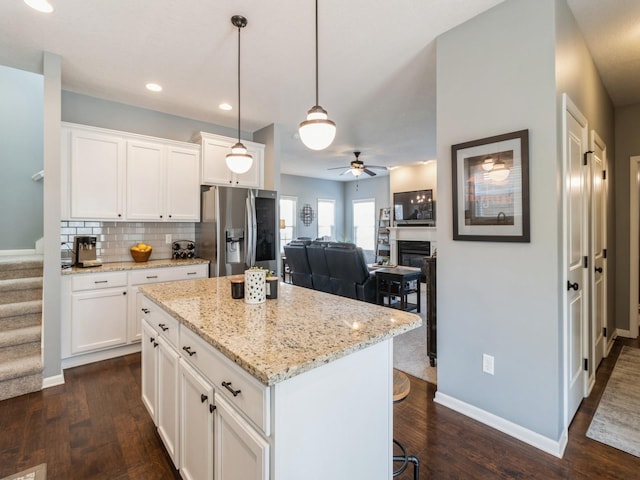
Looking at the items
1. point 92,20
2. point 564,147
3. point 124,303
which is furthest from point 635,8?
point 124,303

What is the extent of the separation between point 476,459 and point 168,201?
3.80 meters

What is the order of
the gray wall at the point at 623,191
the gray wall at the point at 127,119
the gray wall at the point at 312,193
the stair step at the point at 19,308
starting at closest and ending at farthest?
1. the stair step at the point at 19,308
2. the gray wall at the point at 127,119
3. the gray wall at the point at 623,191
4. the gray wall at the point at 312,193

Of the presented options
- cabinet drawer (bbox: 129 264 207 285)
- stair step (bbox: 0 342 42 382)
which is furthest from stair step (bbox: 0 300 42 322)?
cabinet drawer (bbox: 129 264 207 285)

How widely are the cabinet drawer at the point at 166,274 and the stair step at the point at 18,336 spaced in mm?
866

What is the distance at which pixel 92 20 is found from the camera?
229 cm

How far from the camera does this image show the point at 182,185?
→ 13.0 ft

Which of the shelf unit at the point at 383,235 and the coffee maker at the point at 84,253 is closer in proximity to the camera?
the coffee maker at the point at 84,253

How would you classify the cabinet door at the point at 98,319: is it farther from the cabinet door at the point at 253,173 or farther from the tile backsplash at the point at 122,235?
the cabinet door at the point at 253,173

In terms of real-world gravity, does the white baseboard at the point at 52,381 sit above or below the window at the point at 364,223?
below

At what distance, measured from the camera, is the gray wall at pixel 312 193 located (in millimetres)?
8961

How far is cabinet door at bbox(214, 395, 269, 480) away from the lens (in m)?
1.01

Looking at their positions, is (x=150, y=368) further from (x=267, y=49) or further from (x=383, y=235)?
(x=383, y=235)

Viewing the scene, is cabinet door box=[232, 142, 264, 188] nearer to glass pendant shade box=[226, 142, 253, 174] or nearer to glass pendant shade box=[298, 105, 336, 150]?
glass pendant shade box=[226, 142, 253, 174]

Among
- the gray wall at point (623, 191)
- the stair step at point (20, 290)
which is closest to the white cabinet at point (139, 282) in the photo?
the stair step at point (20, 290)
